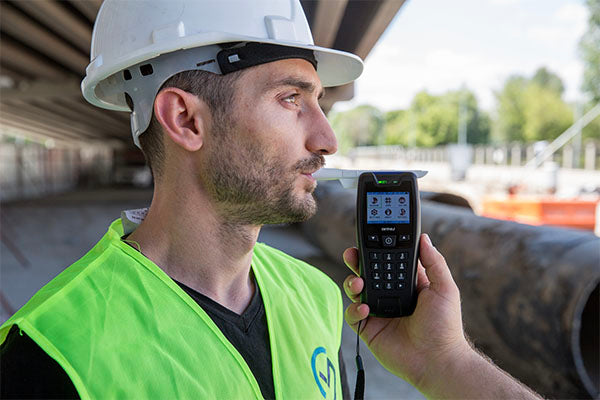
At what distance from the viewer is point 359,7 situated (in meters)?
7.75

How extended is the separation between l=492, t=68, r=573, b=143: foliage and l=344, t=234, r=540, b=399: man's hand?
65009 mm

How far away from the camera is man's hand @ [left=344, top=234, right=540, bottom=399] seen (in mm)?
1395

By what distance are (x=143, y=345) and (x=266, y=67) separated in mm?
852

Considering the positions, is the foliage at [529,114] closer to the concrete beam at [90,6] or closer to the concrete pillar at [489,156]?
the concrete pillar at [489,156]

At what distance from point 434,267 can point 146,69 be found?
1079 mm

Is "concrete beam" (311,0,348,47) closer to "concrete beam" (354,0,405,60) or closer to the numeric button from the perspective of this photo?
"concrete beam" (354,0,405,60)

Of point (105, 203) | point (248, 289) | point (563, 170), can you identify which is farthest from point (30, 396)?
point (563, 170)

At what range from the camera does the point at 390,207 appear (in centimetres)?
172

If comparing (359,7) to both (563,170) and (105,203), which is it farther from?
(563,170)

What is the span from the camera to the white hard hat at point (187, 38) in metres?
1.50

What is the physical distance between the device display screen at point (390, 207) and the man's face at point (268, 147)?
0.28m

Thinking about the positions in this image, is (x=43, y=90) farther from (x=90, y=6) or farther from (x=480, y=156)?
(x=480, y=156)

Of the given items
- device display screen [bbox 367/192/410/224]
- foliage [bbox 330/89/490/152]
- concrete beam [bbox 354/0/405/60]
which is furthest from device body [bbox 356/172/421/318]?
foliage [bbox 330/89/490/152]

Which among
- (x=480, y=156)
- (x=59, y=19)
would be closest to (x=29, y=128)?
(x=59, y=19)
